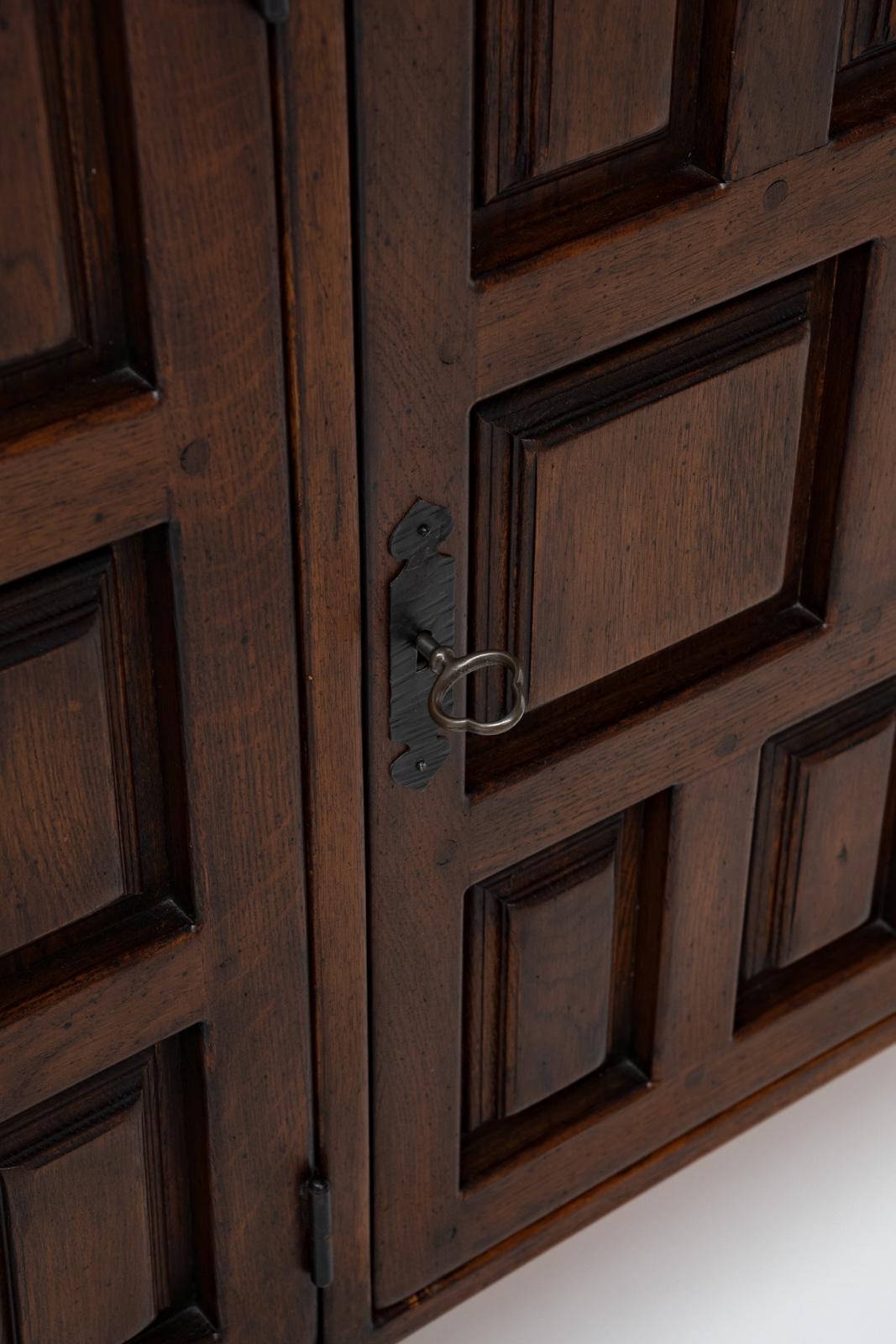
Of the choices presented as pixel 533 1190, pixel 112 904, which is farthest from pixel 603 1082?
pixel 112 904

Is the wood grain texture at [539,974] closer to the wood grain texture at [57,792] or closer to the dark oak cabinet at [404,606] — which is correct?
the dark oak cabinet at [404,606]

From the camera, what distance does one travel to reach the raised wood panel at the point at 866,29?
1207 mm

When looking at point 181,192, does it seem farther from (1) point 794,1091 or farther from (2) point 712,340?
(1) point 794,1091

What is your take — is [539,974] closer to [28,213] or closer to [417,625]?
[417,625]

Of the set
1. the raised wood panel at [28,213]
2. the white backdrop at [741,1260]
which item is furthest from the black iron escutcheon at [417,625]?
the white backdrop at [741,1260]

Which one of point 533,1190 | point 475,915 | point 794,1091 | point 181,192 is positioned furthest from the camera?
point 794,1091

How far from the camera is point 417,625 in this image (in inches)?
47.0

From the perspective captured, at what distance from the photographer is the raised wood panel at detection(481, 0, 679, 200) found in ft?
3.48

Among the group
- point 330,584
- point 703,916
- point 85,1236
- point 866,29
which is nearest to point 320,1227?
point 85,1236

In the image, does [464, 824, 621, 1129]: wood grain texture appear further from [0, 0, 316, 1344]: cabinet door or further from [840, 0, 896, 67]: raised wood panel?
[840, 0, 896, 67]: raised wood panel

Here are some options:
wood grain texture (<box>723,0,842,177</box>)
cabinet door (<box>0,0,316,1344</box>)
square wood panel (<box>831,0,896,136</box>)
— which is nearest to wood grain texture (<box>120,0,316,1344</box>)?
cabinet door (<box>0,0,316,1344</box>)

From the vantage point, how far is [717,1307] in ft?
5.09

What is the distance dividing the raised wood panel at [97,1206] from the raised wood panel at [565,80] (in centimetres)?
56

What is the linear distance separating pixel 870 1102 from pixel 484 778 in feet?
1.95
